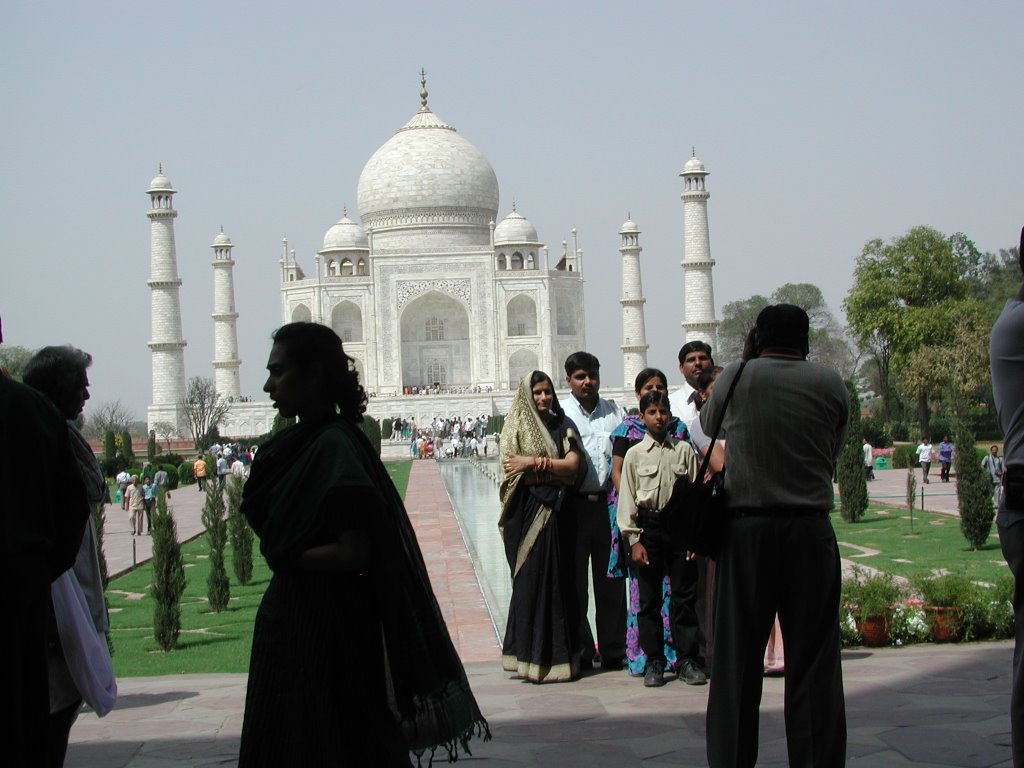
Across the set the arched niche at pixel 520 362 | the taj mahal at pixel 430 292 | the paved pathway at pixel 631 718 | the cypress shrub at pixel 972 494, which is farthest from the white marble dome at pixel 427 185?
the paved pathway at pixel 631 718

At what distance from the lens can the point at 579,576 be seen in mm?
4766

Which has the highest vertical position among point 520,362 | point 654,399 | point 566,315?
point 566,315

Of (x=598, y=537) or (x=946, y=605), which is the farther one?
(x=946, y=605)

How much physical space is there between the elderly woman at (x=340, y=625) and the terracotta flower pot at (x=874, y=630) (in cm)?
283

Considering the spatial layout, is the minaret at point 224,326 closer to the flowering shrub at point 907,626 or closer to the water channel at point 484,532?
the water channel at point 484,532

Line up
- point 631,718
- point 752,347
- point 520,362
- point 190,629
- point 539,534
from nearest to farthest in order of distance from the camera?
point 752,347, point 631,718, point 539,534, point 190,629, point 520,362

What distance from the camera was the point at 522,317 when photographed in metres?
41.3

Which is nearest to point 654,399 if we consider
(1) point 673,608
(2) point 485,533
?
(1) point 673,608

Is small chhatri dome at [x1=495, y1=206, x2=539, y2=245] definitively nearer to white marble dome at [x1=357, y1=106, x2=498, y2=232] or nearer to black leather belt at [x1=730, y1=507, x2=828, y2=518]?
white marble dome at [x1=357, y1=106, x2=498, y2=232]

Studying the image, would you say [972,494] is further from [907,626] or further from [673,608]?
[673,608]

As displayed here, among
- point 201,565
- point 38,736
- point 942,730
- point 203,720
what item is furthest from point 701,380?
point 201,565

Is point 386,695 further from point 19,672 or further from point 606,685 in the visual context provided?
point 606,685

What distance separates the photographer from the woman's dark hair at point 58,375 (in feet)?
10.7

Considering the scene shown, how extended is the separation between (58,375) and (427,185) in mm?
39630
